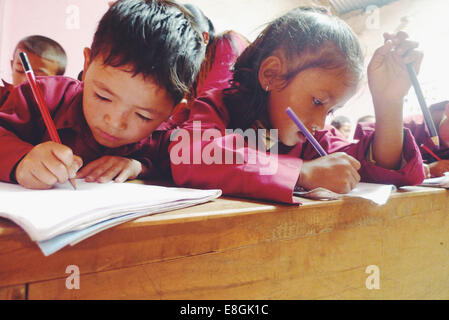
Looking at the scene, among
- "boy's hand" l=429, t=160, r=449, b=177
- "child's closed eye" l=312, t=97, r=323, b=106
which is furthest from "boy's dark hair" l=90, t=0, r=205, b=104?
"boy's hand" l=429, t=160, r=449, b=177

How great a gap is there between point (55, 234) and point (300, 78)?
1.59 ft

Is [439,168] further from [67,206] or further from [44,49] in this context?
[44,49]

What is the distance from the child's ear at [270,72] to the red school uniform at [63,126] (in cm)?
22

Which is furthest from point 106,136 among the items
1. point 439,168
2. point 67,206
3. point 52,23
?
point 52,23

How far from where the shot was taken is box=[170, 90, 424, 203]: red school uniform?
1.14 feet

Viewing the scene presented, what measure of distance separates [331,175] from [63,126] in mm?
437

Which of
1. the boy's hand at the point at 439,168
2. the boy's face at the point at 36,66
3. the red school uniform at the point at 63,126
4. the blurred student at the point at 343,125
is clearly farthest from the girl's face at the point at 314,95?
the blurred student at the point at 343,125

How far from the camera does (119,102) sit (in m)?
0.45

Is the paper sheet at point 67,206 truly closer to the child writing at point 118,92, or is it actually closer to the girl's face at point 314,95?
the child writing at point 118,92

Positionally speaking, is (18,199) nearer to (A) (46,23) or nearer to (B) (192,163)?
(B) (192,163)

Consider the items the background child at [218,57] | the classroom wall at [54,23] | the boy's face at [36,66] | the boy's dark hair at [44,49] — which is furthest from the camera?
the classroom wall at [54,23]

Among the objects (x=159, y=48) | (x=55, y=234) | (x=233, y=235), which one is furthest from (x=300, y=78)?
(x=55, y=234)

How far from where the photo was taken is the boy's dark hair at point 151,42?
48 cm

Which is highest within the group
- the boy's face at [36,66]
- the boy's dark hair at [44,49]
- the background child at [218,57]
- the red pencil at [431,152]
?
the boy's dark hair at [44,49]
